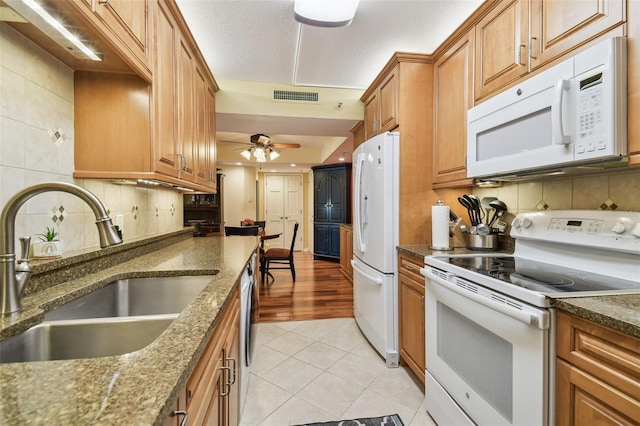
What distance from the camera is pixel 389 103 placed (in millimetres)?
2389

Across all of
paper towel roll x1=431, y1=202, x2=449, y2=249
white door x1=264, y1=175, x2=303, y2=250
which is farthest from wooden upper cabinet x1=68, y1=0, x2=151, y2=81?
white door x1=264, y1=175, x2=303, y2=250

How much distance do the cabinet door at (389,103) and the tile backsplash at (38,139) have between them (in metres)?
2.03

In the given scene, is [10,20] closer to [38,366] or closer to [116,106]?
[116,106]

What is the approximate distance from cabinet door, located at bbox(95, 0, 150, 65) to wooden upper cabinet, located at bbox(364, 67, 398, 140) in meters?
1.70

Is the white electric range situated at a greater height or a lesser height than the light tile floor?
greater

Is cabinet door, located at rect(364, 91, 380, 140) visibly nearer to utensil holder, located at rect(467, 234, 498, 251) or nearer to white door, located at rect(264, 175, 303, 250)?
utensil holder, located at rect(467, 234, 498, 251)

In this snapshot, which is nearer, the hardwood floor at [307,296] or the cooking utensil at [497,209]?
the cooking utensil at [497,209]

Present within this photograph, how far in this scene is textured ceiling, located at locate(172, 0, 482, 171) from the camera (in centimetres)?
184

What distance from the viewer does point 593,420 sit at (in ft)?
2.71

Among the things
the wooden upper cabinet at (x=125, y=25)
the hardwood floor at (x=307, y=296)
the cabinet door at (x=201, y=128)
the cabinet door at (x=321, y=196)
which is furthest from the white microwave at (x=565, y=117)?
the cabinet door at (x=321, y=196)

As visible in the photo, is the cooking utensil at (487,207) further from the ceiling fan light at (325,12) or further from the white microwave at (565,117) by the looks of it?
the ceiling fan light at (325,12)

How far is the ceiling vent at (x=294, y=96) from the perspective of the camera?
2917 mm

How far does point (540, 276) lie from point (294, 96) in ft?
8.45

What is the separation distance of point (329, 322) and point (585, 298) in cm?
232
